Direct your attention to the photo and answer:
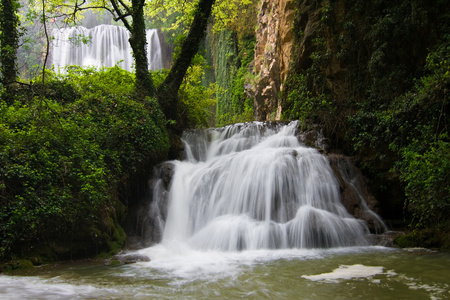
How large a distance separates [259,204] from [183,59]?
22.3ft

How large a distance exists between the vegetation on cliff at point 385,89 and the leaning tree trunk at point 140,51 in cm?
558

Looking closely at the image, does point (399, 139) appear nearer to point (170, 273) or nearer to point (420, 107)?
point (420, 107)

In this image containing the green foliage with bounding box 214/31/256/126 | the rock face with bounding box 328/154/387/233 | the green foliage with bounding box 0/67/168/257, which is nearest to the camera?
the green foliage with bounding box 0/67/168/257

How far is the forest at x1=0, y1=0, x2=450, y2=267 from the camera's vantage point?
599 cm

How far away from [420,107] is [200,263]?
5.89 meters

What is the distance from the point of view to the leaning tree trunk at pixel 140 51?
Answer: 11.7 meters

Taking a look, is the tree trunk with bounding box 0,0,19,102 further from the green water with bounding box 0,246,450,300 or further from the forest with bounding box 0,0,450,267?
the green water with bounding box 0,246,450,300

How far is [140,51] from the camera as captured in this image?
39.4 feet

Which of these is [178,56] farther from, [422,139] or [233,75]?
[233,75]

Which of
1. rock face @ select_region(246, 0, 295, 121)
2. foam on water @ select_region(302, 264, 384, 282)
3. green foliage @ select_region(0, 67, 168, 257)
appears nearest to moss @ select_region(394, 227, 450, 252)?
foam on water @ select_region(302, 264, 384, 282)

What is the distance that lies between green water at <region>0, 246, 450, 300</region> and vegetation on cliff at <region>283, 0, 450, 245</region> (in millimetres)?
1676

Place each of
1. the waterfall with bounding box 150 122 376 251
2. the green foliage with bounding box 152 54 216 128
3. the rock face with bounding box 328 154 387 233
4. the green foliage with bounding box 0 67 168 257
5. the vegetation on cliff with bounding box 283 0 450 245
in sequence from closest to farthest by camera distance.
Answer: the green foliage with bounding box 0 67 168 257
the vegetation on cliff with bounding box 283 0 450 245
the waterfall with bounding box 150 122 376 251
the rock face with bounding box 328 154 387 233
the green foliage with bounding box 152 54 216 128

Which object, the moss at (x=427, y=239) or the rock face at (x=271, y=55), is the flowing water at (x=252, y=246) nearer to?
the moss at (x=427, y=239)

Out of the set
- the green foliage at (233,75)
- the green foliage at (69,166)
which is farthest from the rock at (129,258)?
the green foliage at (233,75)
